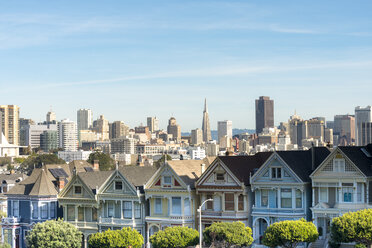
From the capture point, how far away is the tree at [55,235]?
7500 centimetres

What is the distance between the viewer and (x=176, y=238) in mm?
67812

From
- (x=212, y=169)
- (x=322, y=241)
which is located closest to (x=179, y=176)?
(x=212, y=169)

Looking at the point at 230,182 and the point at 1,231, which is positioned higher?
the point at 230,182

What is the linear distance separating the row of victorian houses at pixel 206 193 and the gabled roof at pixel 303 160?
0.08 m

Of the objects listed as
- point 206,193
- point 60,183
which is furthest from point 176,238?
point 60,183

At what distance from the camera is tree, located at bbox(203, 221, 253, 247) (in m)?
65.8

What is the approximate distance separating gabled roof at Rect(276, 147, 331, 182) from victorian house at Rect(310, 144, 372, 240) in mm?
1893

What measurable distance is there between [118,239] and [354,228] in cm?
2008

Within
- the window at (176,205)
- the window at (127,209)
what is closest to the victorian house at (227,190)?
the window at (176,205)

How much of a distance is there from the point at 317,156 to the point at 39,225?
25559 mm

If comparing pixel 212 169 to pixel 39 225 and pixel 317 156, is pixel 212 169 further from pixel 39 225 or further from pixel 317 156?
→ pixel 39 225

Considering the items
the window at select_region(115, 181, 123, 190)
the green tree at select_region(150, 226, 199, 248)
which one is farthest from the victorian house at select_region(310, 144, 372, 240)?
the window at select_region(115, 181, 123, 190)

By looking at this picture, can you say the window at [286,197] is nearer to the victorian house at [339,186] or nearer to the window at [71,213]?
the victorian house at [339,186]

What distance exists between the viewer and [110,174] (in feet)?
260
